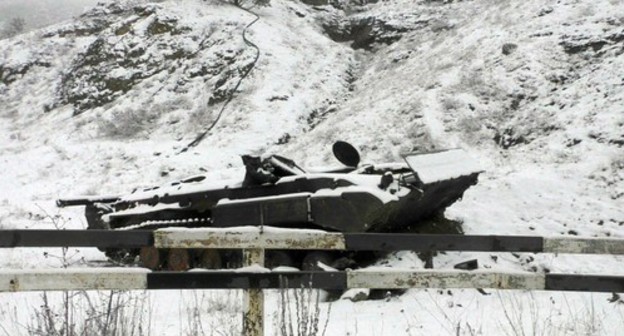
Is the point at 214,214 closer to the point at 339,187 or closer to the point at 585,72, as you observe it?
the point at 339,187

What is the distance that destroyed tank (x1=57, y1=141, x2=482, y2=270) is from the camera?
7.33m

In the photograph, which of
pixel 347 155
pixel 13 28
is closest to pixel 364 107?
pixel 347 155

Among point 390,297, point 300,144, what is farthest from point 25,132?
point 390,297

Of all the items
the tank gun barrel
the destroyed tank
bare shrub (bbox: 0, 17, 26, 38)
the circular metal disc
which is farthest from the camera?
bare shrub (bbox: 0, 17, 26, 38)

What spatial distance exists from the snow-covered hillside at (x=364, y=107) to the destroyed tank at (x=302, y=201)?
2.58 ft

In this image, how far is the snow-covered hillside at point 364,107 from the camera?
29.8 feet

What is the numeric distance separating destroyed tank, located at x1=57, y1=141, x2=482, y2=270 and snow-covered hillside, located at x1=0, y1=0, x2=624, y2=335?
788 millimetres

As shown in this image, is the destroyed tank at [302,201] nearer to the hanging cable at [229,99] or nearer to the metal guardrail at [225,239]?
the metal guardrail at [225,239]

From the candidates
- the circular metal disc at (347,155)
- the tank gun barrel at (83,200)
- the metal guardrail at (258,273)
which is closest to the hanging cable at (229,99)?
the tank gun barrel at (83,200)

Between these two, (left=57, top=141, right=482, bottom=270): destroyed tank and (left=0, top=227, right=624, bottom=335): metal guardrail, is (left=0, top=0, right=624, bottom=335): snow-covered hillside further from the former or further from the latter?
(left=0, top=227, right=624, bottom=335): metal guardrail

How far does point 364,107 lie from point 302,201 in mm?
9996

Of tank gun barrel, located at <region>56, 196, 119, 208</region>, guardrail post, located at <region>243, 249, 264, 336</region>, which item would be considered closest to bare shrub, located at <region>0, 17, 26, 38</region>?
tank gun barrel, located at <region>56, 196, 119, 208</region>

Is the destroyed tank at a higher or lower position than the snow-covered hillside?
lower

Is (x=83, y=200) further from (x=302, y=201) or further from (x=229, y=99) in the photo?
(x=229, y=99)
